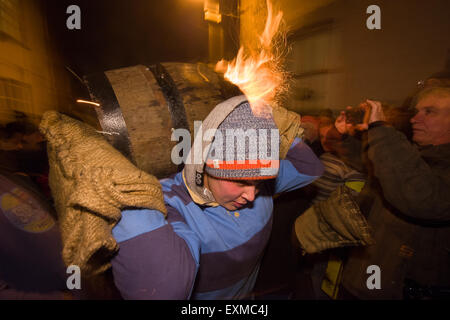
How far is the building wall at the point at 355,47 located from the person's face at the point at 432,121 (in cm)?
232

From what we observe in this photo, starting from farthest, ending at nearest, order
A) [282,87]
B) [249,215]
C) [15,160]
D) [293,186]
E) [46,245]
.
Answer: [282,87], [15,160], [293,186], [249,215], [46,245]

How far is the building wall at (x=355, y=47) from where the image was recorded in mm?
3285

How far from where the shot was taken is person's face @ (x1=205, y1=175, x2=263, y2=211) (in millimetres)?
1225

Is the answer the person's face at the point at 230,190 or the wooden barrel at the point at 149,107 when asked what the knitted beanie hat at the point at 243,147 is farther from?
the wooden barrel at the point at 149,107

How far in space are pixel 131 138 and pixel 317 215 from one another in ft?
6.10

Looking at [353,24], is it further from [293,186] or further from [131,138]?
[131,138]

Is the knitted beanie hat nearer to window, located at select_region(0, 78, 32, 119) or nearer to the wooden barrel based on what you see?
the wooden barrel

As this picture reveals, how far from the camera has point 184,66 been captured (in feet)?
4.42

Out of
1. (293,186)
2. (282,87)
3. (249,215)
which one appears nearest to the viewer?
(249,215)

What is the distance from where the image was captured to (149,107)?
1.16m

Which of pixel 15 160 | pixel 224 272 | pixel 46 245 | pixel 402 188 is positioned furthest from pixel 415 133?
pixel 15 160

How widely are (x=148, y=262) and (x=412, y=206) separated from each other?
2037 millimetres

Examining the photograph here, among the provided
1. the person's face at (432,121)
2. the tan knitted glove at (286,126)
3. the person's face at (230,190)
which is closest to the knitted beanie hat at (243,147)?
the person's face at (230,190)
